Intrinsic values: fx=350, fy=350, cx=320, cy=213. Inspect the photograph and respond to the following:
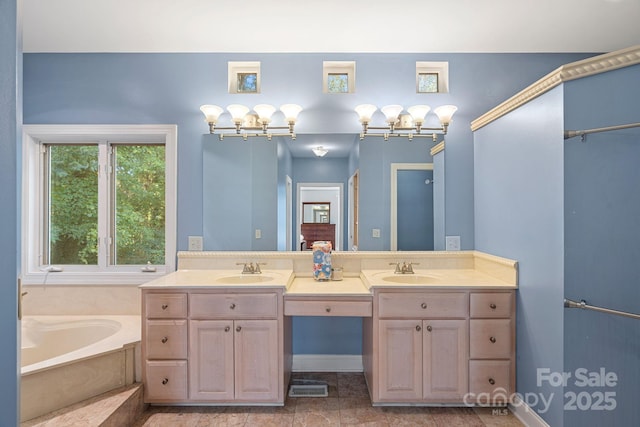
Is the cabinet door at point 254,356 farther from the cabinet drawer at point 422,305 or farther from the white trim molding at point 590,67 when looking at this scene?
the white trim molding at point 590,67

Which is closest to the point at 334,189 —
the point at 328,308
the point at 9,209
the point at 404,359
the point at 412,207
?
the point at 412,207

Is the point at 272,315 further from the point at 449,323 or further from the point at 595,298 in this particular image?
the point at 595,298

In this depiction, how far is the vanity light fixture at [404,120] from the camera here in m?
2.59

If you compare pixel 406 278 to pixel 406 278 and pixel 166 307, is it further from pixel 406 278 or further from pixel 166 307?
pixel 166 307

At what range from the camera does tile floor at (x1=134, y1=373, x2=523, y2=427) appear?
6.71 feet

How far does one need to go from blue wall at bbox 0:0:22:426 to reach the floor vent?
164cm

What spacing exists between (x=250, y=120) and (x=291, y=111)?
34cm

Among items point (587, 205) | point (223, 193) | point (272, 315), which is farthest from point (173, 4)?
point (587, 205)

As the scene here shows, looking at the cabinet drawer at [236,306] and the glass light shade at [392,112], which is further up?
the glass light shade at [392,112]

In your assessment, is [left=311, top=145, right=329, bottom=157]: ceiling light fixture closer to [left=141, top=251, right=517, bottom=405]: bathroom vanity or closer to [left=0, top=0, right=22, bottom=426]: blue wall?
[left=141, top=251, right=517, bottom=405]: bathroom vanity

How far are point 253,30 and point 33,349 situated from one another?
2.71m

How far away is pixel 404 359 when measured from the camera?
2.12 meters

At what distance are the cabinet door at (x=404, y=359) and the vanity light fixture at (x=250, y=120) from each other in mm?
1574

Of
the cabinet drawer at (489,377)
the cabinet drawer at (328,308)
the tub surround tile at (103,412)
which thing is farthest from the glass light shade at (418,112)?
the tub surround tile at (103,412)
